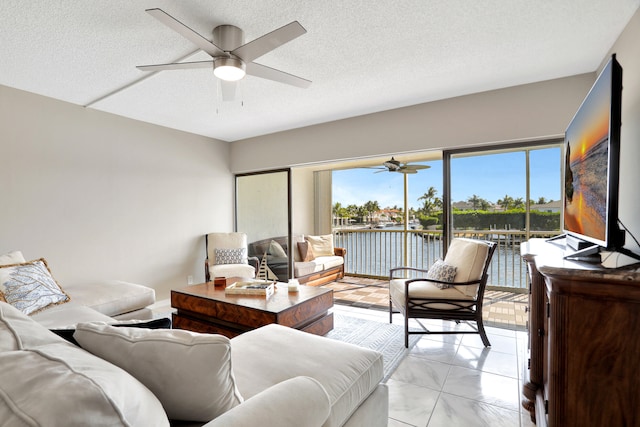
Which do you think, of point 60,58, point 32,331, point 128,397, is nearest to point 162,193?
point 60,58

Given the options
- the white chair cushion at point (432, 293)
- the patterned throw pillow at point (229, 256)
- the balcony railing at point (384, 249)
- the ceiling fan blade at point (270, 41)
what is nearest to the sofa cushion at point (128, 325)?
the ceiling fan blade at point (270, 41)

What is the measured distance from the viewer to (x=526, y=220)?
324 centimetres

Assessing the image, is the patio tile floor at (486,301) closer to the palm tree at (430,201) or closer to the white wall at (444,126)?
the palm tree at (430,201)

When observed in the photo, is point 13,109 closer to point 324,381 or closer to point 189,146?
point 189,146

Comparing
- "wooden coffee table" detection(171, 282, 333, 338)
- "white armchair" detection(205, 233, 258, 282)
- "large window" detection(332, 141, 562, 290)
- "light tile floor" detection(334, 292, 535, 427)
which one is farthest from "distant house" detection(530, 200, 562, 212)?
"white armchair" detection(205, 233, 258, 282)

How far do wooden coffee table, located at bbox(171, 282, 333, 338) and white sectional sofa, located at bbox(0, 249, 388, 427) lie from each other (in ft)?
2.98

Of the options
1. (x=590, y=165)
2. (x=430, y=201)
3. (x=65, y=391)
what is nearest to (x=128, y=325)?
(x=65, y=391)

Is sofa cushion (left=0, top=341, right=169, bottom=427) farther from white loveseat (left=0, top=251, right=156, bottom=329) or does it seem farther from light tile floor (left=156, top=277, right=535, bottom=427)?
white loveseat (left=0, top=251, right=156, bottom=329)

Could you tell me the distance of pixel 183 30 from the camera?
5.44 feet

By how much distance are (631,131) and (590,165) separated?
0.91 metres

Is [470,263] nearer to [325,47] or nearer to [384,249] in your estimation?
[325,47]

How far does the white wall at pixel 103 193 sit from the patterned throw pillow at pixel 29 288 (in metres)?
0.86

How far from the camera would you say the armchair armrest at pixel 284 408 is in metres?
0.81

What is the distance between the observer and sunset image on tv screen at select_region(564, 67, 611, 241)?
4.19 feet
